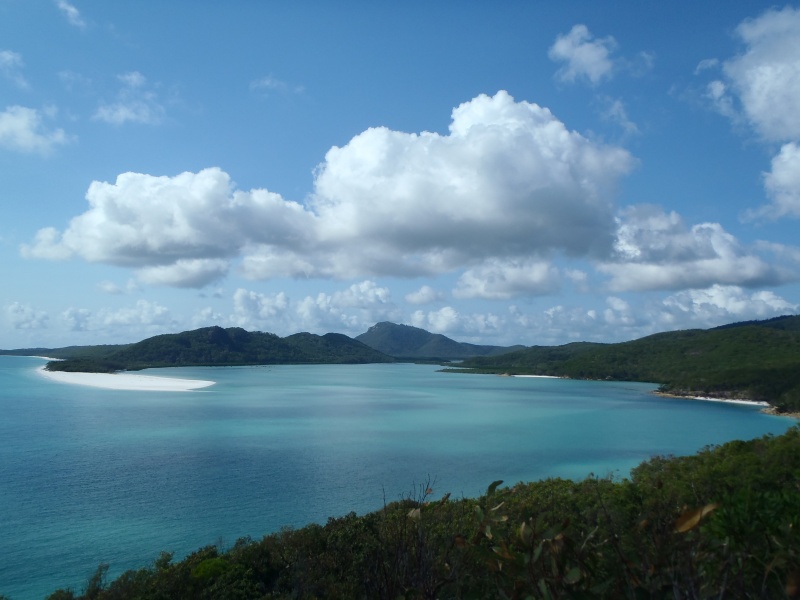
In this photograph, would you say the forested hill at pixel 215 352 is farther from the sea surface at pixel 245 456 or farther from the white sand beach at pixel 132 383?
the sea surface at pixel 245 456

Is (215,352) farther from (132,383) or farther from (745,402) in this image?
(745,402)

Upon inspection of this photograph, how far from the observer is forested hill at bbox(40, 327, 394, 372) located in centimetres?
11144

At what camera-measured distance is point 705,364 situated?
89.1 meters

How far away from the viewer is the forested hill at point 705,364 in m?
67.8

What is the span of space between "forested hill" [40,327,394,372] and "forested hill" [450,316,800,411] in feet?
183

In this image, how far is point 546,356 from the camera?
140 metres

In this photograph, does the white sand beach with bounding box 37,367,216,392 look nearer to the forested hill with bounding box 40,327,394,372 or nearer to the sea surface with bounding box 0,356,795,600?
the sea surface with bounding box 0,356,795,600

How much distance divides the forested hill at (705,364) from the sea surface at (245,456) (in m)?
7.40

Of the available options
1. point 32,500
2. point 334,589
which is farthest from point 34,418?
point 334,589

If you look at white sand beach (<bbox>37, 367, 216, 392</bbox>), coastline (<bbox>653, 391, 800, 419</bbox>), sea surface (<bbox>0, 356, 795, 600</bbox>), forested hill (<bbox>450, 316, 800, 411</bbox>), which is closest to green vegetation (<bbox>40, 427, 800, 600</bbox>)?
sea surface (<bbox>0, 356, 795, 600</bbox>)

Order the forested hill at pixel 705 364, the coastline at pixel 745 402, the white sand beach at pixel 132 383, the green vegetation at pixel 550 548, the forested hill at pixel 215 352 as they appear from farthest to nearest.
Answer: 1. the forested hill at pixel 215 352
2. the white sand beach at pixel 132 383
3. the forested hill at pixel 705 364
4. the coastline at pixel 745 402
5. the green vegetation at pixel 550 548

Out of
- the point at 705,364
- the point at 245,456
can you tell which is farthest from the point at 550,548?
the point at 705,364

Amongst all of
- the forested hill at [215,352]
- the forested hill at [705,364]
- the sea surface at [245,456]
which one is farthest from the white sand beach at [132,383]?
the forested hill at [705,364]

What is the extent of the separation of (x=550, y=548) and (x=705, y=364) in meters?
98.2
